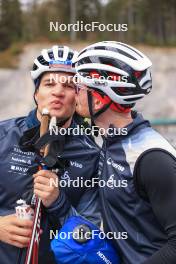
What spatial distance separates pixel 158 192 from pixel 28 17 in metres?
65.7

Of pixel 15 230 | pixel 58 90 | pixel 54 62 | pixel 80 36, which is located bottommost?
pixel 15 230

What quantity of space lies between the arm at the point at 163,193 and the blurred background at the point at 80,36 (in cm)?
3081

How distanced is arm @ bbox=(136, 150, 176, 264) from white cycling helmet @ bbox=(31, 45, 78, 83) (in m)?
1.40

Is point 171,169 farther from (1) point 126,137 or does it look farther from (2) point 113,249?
(2) point 113,249

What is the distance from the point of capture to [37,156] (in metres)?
3.41

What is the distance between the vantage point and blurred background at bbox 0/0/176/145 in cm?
3681

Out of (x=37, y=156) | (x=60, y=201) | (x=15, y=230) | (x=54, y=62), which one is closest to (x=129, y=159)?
(x=60, y=201)

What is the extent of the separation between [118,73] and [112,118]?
287 millimetres
